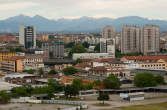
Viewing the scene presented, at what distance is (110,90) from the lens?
2045 centimetres

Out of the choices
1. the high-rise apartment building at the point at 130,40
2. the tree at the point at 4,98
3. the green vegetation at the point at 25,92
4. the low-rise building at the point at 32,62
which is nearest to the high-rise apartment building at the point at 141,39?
the high-rise apartment building at the point at 130,40

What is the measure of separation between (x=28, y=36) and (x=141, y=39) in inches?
559

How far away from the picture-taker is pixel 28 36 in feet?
165

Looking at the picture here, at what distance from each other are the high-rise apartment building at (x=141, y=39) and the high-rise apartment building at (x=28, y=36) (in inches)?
443

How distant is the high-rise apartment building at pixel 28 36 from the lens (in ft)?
163

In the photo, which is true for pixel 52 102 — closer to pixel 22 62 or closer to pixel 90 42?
pixel 22 62

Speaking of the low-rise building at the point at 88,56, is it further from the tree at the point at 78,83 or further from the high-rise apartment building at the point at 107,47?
the tree at the point at 78,83

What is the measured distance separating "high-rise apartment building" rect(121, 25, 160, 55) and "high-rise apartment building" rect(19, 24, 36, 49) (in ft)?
37.0

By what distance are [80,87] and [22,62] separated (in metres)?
13.1

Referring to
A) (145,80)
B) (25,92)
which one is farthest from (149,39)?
Result: (25,92)

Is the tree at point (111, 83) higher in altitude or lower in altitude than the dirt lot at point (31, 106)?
higher

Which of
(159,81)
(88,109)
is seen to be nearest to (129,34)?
(159,81)

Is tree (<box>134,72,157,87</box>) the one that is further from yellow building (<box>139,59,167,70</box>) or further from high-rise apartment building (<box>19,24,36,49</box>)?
high-rise apartment building (<box>19,24,36,49</box>)

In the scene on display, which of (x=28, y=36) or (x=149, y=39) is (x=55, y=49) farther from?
(x=149, y=39)
